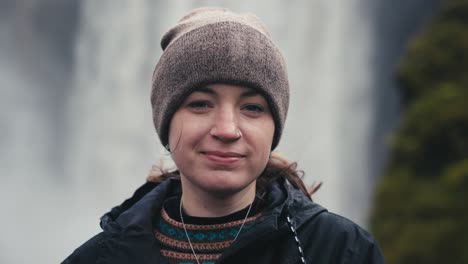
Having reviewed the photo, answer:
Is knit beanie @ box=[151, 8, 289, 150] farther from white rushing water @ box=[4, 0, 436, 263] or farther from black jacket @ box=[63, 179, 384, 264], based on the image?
white rushing water @ box=[4, 0, 436, 263]

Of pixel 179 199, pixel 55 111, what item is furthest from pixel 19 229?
pixel 179 199

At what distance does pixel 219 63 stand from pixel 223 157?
0.22 meters

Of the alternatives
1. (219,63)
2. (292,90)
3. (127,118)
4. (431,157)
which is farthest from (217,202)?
(127,118)

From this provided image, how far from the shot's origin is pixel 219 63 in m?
1.72

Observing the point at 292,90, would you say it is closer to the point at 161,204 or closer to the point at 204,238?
the point at 161,204

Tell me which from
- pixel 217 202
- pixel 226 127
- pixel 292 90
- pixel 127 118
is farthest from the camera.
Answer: pixel 127 118

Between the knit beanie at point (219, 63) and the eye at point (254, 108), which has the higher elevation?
the knit beanie at point (219, 63)

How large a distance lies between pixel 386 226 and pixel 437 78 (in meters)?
1.92

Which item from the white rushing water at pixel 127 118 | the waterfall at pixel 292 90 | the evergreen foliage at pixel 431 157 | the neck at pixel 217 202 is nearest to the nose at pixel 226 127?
the neck at pixel 217 202

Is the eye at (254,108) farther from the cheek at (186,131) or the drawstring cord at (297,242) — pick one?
the drawstring cord at (297,242)

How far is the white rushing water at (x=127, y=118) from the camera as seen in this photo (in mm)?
11031

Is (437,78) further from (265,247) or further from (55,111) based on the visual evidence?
(55,111)

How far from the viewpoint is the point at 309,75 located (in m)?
11.4

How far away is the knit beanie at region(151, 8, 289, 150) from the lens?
1724mm
